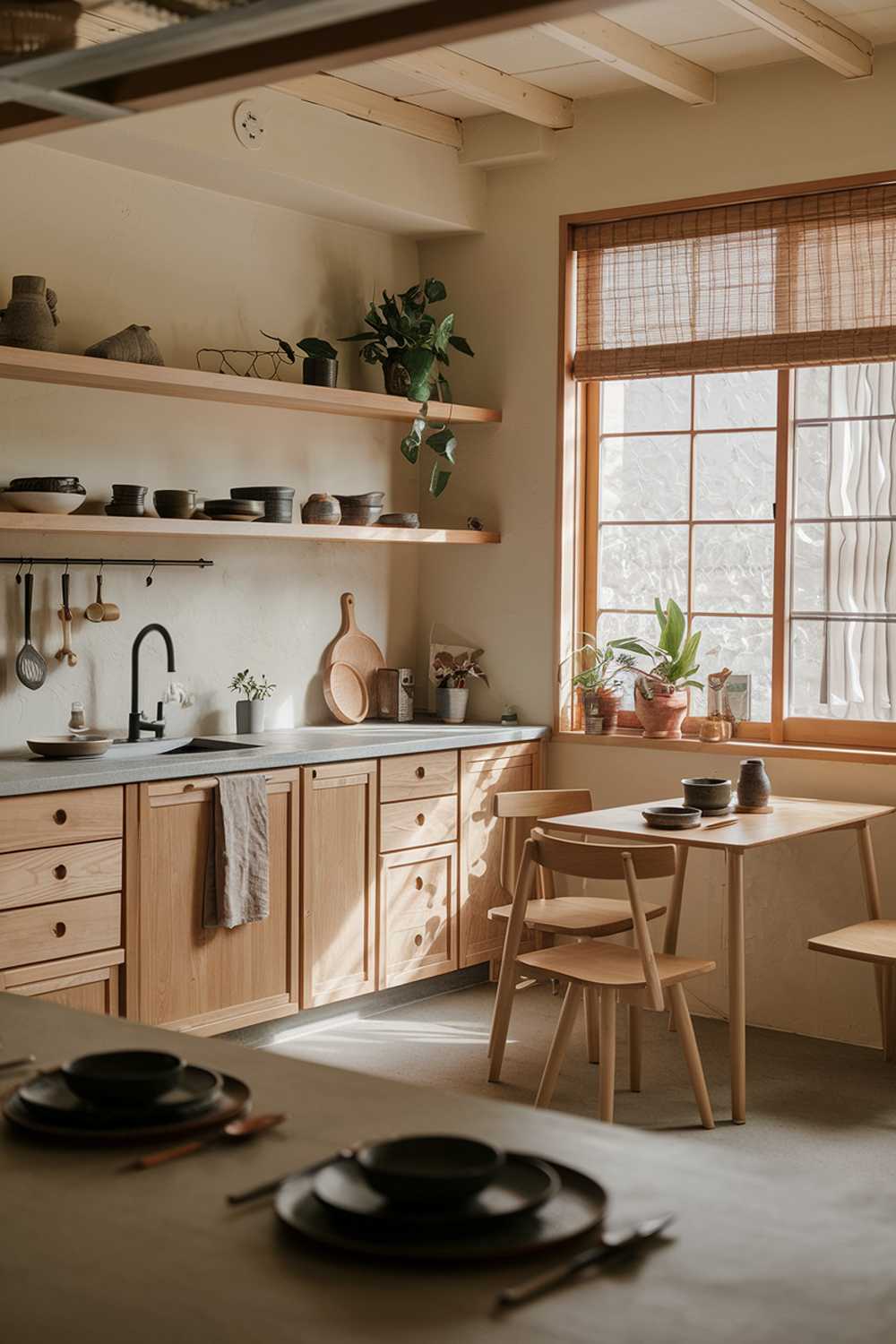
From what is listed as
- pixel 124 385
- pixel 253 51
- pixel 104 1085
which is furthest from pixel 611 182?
pixel 104 1085

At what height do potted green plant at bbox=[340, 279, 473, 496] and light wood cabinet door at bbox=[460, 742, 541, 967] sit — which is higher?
potted green plant at bbox=[340, 279, 473, 496]

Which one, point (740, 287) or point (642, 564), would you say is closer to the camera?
point (740, 287)

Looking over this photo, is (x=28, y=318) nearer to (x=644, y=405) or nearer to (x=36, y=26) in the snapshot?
(x=644, y=405)

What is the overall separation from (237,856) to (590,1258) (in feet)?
11.1

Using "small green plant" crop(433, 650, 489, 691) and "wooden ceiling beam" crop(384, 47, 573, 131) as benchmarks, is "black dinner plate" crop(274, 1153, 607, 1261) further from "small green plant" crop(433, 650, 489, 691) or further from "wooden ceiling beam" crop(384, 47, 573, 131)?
"small green plant" crop(433, 650, 489, 691)

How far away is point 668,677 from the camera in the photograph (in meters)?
5.40

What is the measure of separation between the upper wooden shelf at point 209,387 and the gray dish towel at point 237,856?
1.23 meters

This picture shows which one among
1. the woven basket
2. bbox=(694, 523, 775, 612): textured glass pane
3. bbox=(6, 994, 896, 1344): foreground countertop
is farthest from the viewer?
bbox=(694, 523, 775, 612): textured glass pane

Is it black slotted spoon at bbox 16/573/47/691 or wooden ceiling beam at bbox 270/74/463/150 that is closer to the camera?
black slotted spoon at bbox 16/573/47/691

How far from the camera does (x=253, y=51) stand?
56.1 inches

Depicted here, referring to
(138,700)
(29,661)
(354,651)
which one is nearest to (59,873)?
(29,661)

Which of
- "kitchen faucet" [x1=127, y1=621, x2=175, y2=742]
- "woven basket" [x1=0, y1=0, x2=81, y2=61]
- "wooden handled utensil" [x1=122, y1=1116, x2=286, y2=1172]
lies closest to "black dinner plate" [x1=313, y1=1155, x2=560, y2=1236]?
"wooden handled utensil" [x1=122, y1=1116, x2=286, y2=1172]

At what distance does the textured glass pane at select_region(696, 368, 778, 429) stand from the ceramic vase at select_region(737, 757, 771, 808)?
1.33 meters

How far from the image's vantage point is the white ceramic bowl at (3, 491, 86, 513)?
4.27 metres
